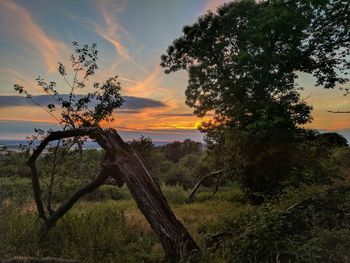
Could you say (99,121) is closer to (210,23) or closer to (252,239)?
(252,239)

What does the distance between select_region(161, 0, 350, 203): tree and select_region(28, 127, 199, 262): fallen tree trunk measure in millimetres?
6969

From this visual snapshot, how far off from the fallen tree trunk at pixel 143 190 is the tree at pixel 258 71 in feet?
22.9

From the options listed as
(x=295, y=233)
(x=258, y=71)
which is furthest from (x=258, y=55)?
(x=295, y=233)

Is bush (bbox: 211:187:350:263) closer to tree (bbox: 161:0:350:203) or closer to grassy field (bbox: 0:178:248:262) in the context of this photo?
grassy field (bbox: 0:178:248:262)

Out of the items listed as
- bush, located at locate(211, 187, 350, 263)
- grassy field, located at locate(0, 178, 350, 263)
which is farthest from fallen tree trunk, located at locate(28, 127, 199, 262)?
bush, located at locate(211, 187, 350, 263)

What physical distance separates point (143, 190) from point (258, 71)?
40.0 feet

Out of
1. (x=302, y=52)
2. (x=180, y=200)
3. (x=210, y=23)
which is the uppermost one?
(x=210, y=23)

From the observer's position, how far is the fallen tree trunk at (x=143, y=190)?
269 inches

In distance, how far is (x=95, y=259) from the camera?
22.6 feet

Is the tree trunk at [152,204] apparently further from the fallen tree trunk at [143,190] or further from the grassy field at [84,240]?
the grassy field at [84,240]

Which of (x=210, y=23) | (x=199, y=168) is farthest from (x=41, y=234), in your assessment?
(x=199, y=168)

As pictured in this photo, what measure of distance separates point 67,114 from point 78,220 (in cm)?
509

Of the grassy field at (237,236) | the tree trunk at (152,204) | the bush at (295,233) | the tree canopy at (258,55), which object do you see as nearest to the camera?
the bush at (295,233)

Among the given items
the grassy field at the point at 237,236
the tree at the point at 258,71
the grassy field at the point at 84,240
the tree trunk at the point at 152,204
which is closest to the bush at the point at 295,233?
the grassy field at the point at 237,236
